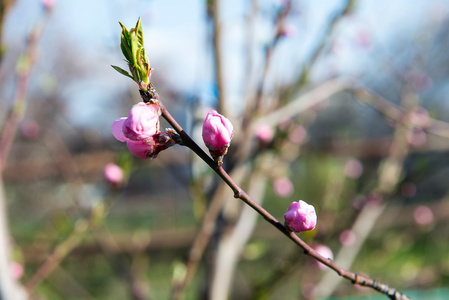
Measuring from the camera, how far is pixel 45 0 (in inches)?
47.8

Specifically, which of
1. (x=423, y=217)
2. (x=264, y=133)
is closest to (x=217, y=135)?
(x=264, y=133)

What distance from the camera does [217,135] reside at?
50cm

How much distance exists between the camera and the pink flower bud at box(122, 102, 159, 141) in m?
0.46

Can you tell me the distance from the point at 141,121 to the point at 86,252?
3.53m

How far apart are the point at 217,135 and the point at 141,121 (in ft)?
0.31

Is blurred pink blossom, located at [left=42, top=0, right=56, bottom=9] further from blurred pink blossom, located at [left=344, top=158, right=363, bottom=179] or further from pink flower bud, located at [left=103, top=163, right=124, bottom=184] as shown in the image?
blurred pink blossom, located at [left=344, top=158, right=363, bottom=179]

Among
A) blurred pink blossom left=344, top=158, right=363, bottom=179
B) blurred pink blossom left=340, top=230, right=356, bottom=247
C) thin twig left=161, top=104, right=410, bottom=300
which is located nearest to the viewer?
thin twig left=161, top=104, right=410, bottom=300

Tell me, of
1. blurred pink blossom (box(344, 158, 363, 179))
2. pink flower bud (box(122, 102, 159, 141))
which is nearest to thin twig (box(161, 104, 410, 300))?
pink flower bud (box(122, 102, 159, 141))

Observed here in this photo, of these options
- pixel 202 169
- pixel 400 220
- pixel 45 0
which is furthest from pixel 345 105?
pixel 45 0

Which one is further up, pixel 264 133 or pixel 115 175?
pixel 264 133

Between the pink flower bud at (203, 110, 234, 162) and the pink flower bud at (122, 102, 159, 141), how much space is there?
0.07 m

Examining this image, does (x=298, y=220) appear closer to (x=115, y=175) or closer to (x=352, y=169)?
(x=115, y=175)

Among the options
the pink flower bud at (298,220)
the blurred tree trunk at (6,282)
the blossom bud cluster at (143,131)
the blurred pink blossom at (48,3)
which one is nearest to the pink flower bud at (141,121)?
the blossom bud cluster at (143,131)

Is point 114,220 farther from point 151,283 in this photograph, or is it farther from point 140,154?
point 140,154
